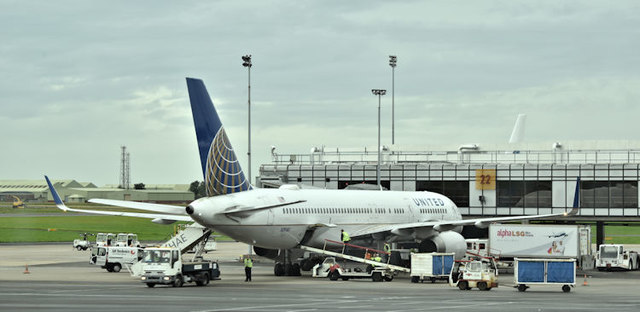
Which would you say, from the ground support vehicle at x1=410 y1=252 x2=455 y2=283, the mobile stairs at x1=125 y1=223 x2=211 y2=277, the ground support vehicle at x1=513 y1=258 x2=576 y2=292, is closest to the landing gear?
the mobile stairs at x1=125 y1=223 x2=211 y2=277

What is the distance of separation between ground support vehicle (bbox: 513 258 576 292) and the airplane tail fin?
47.7 feet

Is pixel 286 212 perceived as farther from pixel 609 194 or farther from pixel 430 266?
pixel 609 194

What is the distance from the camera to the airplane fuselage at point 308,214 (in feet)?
161

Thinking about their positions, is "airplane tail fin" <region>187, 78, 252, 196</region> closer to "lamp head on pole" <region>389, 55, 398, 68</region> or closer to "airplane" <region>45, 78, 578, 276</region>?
"airplane" <region>45, 78, 578, 276</region>

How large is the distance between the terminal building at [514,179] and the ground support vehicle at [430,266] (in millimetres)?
16775

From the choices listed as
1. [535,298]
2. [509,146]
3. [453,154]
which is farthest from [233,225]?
[509,146]

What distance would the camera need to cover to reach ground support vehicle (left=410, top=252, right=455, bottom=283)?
168ft

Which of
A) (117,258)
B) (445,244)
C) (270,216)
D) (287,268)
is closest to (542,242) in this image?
(445,244)

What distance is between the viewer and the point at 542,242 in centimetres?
6266

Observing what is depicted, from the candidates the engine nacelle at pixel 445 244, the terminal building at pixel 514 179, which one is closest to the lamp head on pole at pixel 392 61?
the terminal building at pixel 514 179

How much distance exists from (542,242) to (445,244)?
781 centimetres

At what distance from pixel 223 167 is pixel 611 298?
19407 millimetres

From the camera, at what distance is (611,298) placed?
3972 centimetres

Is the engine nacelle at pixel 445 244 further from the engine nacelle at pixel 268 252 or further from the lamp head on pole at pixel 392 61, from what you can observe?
the lamp head on pole at pixel 392 61
